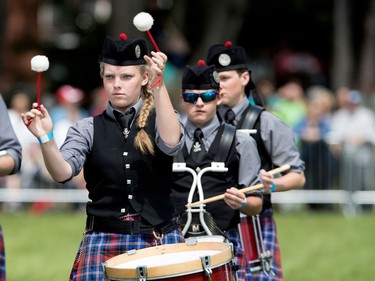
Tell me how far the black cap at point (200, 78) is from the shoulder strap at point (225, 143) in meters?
0.30

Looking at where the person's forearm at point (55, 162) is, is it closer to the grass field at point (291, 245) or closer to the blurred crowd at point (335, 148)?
the grass field at point (291, 245)

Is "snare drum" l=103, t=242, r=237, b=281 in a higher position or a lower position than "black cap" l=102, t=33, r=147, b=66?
lower

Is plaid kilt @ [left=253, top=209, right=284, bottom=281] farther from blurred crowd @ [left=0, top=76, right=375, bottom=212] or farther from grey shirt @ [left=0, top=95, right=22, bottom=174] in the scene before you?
blurred crowd @ [left=0, top=76, right=375, bottom=212]

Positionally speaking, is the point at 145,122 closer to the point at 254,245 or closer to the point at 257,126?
the point at 257,126

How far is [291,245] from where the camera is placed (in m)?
12.8

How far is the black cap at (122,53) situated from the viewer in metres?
5.96

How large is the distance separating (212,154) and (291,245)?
6133 mm

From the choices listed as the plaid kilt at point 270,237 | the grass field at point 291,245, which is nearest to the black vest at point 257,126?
the plaid kilt at point 270,237

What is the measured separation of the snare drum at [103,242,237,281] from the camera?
17.2 ft

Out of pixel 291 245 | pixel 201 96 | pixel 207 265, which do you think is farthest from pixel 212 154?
pixel 291 245

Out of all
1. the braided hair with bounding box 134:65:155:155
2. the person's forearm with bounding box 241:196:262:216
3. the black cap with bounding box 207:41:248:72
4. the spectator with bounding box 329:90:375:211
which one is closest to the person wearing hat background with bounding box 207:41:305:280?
the black cap with bounding box 207:41:248:72

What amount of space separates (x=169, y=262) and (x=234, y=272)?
1.41 ft

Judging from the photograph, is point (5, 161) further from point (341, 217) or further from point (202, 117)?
point (341, 217)

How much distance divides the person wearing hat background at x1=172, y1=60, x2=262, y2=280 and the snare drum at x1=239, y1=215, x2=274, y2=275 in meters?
0.52
